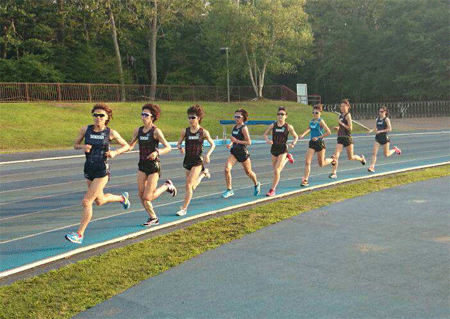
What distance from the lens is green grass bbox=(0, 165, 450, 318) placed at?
552 cm

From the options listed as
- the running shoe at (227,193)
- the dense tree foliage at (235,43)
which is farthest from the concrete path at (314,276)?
the dense tree foliage at (235,43)

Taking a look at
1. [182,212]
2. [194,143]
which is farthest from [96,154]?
[182,212]

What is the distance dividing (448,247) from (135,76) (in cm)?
4730

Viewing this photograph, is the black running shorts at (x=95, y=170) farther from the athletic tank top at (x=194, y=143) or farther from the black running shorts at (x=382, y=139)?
the black running shorts at (x=382, y=139)

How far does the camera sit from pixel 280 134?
1177 centimetres

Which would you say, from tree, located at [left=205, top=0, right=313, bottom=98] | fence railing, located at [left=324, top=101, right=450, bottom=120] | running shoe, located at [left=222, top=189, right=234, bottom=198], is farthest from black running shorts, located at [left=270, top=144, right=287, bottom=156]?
fence railing, located at [left=324, top=101, right=450, bottom=120]

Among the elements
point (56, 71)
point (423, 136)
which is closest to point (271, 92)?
point (56, 71)

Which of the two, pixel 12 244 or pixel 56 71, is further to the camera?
pixel 56 71

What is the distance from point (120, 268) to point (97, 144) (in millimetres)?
2018

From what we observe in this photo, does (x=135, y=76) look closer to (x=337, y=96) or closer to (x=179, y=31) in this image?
(x=179, y=31)

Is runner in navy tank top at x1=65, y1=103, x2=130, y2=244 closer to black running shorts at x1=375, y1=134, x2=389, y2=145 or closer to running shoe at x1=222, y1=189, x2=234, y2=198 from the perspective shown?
running shoe at x1=222, y1=189, x2=234, y2=198

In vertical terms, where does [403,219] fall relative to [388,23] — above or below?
below

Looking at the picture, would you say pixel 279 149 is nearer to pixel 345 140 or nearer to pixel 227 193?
pixel 227 193

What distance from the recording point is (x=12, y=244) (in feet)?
26.5
